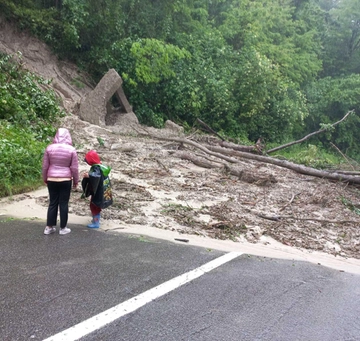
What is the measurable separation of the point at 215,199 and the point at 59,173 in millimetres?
4050

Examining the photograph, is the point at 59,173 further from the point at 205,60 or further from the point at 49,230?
the point at 205,60

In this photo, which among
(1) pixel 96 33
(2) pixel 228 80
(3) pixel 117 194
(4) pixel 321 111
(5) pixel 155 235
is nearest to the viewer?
(5) pixel 155 235

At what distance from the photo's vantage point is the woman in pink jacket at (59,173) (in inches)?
207

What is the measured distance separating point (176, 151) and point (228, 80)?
9.74 metres

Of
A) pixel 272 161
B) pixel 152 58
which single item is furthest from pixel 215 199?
pixel 152 58

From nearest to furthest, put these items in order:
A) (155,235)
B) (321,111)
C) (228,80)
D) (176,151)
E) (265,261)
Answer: (265,261), (155,235), (176,151), (228,80), (321,111)

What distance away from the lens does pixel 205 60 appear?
70.2 feet

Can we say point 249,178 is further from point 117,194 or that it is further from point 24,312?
point 24,312

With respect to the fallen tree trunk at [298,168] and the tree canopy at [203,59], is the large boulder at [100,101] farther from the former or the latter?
the fallen tree trunk at [298,168]

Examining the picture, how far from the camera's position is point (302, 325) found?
11.6 feet

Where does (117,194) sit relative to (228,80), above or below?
below

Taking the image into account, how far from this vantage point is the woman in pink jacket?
5.26m

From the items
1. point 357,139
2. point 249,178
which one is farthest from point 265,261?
point 357,139

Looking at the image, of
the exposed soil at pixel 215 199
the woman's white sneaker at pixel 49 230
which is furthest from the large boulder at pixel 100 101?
the woman's white sneaker at pixel 49 230
